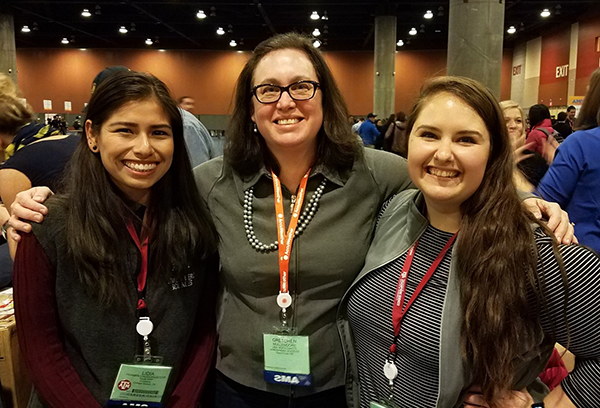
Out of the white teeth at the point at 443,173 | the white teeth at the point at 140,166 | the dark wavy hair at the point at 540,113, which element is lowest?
the white teeth at the point at 443,173

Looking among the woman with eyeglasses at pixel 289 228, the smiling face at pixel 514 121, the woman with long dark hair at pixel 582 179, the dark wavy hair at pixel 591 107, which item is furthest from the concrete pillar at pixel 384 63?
the woman with eyeglasses at pixel 289 228

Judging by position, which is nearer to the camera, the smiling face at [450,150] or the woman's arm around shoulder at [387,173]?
the smiling face at [450,150]

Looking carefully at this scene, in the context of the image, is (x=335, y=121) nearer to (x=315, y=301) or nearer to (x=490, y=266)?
(x=315, y=301)

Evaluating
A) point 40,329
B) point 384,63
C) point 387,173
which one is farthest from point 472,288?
point 384,63

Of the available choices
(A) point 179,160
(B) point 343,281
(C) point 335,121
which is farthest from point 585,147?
(A) point 179,160

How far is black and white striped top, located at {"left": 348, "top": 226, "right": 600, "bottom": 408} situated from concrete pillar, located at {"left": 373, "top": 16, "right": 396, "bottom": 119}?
13.2 metres

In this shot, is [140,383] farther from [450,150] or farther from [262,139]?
[450,150]

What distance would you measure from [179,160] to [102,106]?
29 cm

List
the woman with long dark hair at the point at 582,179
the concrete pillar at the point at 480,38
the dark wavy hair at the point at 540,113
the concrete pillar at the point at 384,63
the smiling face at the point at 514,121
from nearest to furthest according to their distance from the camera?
the woman with long dark hair at the point at 582,179 < the smiling face at the point at 514,121 < the dark wavy hair at the point at 540,113 < the concrete pillar at the point at 480,38 < the concrete pillar at the point at 384,63

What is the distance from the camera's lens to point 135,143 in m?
1.42

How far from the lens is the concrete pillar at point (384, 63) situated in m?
13.9

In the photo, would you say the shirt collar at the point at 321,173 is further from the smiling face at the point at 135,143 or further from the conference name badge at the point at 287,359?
the conference name badge at the point at 287,359

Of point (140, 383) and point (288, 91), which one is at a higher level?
point (288, 91)

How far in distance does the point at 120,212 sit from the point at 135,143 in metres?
0.22
